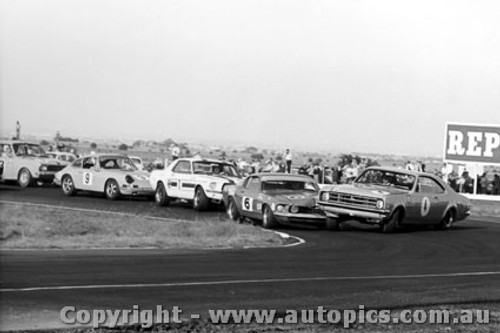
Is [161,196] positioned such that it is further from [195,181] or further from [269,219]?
[269,219]

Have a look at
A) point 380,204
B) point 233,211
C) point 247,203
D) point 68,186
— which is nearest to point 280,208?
point 247,203

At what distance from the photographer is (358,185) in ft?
75.1

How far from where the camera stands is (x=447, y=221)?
24.0 meters

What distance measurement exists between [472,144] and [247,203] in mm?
21995

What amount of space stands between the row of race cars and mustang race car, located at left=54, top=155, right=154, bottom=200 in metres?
0.94

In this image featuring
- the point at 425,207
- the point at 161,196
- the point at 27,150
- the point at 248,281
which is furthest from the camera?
the point at 27,150

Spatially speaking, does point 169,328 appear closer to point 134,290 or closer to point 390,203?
point 134,290

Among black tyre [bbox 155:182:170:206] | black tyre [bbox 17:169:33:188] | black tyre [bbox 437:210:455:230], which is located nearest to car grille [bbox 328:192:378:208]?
black tyre [bbox 437:210:455:230]

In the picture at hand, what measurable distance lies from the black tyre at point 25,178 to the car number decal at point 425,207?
50.0 ft

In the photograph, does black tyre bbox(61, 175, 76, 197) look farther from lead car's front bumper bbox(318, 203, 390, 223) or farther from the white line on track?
the white line on track

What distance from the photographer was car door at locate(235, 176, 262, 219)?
22.3 meters

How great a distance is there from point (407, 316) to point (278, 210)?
11.7 meters

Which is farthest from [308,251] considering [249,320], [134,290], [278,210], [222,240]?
[249,320]

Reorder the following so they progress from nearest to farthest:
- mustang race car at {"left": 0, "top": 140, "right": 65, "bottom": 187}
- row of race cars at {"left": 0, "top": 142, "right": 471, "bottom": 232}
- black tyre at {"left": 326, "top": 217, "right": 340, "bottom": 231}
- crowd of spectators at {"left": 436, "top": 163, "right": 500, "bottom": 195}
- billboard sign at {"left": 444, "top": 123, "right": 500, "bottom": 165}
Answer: row of race cars at {"left": 0, "top": 142, "right": 471, "bottom": 232} < black tyre at {"left": 326, "top": 217, "right": 340, "bottom": 231} < mustang race car at {"left": 0, "top": 140, "right": 65, "bottom": 187} < crowd of spectators at {"left": 436, "top": 163, "right": 500, "bottom": 195} < billboard sign at {"left": 444, "top": 123, "right": 500, "bottom": 165}
